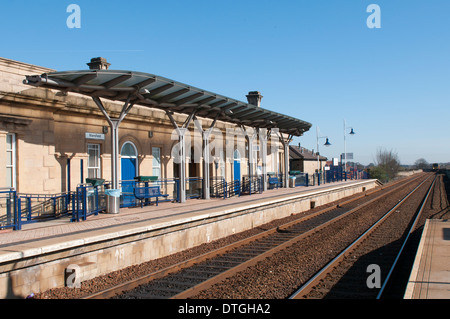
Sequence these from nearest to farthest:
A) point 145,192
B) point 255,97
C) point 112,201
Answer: point 112,201 → point 145,192 → point 255,97

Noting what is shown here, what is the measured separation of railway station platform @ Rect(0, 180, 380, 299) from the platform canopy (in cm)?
370

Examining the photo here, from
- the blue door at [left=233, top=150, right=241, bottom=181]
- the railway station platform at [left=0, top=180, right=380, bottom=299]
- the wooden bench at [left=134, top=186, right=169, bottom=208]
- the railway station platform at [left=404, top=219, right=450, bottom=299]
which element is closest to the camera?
the railway station platform at [left=404, top=219, right=450, bottom=299]

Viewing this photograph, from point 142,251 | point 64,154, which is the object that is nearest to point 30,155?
point 64,154

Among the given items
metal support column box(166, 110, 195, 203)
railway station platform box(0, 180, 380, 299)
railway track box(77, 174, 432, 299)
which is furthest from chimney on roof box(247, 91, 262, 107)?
railway track box(77, 174, 432, 299)

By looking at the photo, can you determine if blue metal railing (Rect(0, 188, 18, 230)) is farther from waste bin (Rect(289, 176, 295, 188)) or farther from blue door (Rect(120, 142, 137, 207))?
waste bin (Rect(289, 176, 295, 188))

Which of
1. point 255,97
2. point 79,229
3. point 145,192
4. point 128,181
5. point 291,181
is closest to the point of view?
point 79,229

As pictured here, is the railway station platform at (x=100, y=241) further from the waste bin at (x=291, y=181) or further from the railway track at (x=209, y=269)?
the waste bin at (x=291, y=181)

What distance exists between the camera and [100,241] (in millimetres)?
7938

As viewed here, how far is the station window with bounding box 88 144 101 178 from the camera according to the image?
571 inches

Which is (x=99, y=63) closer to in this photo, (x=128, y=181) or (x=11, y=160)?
(x=128, y=181)

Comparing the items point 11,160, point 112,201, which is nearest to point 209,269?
point 112,201

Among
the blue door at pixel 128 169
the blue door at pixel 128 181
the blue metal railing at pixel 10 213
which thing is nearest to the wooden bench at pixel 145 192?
the blue door at pixel 128 181

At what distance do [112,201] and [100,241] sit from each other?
4532 mm

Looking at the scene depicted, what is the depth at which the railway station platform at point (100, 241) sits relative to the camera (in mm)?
6516
